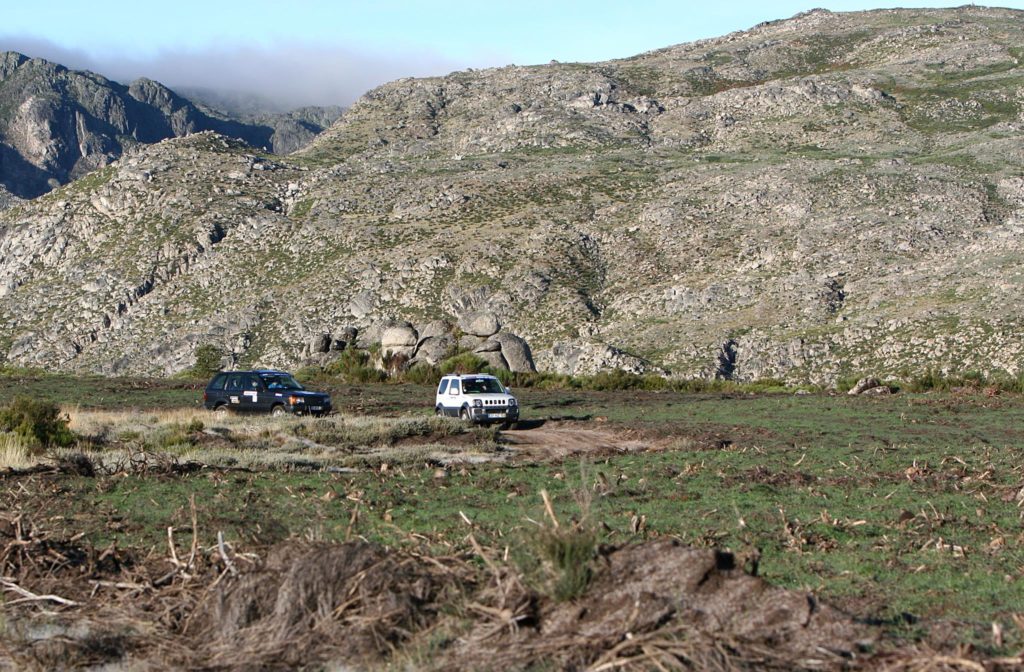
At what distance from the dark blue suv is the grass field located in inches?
81.8

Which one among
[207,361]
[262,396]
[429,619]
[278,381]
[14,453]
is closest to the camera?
[429,619]

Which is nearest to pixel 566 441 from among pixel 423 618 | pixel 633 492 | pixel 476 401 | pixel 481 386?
pixel 476 401

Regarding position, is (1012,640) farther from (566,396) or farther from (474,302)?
(474,302)

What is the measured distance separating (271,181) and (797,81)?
58.7 metres

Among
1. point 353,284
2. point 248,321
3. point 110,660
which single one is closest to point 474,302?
point 353,284

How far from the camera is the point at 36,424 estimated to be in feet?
82.3

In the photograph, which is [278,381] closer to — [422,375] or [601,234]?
[422,375]

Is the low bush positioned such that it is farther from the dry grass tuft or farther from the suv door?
the dry grass tuft

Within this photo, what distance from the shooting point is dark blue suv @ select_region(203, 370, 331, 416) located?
35.0m

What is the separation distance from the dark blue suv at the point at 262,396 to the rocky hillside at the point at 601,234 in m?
28.6

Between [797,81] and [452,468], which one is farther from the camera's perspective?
[797,81]

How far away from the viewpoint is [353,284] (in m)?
78.8

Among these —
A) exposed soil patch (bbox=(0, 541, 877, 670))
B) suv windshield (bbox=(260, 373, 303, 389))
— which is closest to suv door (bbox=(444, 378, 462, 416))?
suv windshield (bbox=(260, 373, 303, 389))

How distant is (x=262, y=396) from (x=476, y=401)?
325 inches
